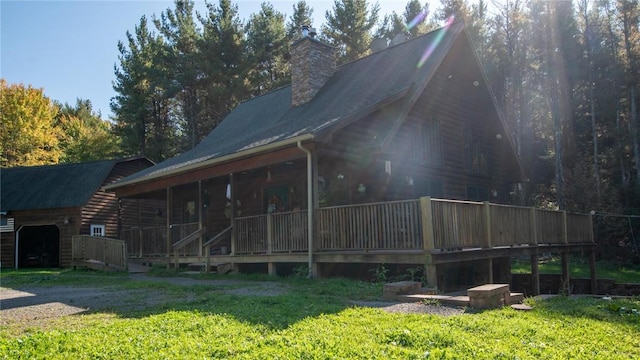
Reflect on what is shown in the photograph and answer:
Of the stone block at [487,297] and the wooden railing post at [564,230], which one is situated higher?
the wooden railing post at [564,230]

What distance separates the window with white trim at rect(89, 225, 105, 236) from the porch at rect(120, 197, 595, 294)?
9.97 meters

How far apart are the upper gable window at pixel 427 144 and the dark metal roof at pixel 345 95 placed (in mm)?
1680

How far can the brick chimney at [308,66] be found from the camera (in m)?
17.7

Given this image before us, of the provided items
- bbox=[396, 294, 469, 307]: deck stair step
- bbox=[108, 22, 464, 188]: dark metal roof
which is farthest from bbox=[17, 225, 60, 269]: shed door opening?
bbox=[396, 294, 469, 307]: deck stair step

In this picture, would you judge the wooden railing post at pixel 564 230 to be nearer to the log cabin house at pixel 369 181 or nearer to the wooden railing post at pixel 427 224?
the log cabin house at pixel 369 181

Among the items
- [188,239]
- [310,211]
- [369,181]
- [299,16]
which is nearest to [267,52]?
[299,16]

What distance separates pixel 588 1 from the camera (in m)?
34.4

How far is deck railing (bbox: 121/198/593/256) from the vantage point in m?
10.1

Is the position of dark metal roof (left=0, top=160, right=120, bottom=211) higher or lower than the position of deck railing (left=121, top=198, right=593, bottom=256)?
higher

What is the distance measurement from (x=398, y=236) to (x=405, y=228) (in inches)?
9.5

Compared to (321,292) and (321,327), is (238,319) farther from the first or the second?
(321,292)

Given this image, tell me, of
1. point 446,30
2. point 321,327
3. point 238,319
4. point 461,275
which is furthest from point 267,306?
point 446,30

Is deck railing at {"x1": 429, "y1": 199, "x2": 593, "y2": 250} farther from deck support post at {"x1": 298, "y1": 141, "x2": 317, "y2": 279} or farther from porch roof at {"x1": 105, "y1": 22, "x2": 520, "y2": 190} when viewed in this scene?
porch roof at {"x1": 105, "y1": 22, "x2": 520, "y2": 190}

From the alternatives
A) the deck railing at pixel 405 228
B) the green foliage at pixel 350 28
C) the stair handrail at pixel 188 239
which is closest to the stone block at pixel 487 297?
the deck railing at pixel 405 228
